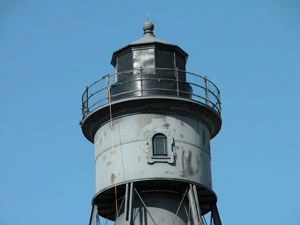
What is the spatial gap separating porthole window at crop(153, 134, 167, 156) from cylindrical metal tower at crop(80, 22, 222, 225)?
41mm

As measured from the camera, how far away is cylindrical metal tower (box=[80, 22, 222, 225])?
44188mm

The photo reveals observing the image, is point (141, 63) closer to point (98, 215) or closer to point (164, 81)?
point (164, 81)

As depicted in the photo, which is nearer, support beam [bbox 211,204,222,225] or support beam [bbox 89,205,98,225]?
support beam [bbox 89,205,98,225]

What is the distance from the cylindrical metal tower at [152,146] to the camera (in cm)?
4419

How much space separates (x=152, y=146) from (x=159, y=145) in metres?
0.33

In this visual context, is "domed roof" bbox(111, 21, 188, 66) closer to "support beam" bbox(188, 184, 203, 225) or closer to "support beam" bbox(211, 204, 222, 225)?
"support beam" bbox(188, 184, 203, 225)

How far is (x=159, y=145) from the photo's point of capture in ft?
146

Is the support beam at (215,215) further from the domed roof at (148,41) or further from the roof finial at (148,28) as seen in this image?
the roof finial at (148,28)

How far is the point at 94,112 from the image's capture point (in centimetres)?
4559

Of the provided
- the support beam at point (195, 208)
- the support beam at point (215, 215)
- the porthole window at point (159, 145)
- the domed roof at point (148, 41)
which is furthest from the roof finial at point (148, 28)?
the support beam at point (215, 215)

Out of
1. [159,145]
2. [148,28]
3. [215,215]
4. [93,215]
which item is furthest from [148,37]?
[215,215]

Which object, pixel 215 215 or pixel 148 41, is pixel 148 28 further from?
pixel 215 215

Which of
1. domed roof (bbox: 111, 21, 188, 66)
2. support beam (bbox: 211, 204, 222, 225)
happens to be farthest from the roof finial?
support beam (bbox: 211, 204, 222, 225)

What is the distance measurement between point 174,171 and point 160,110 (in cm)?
272
